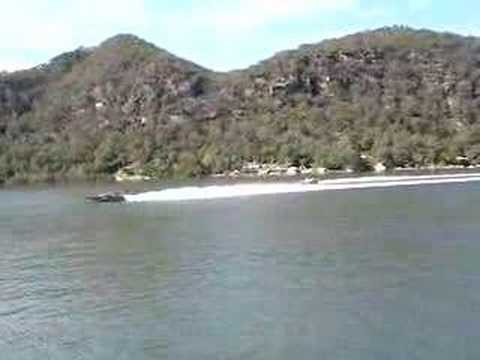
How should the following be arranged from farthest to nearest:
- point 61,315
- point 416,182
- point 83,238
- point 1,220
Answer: point 416,182 < point 1,220 < point 83,238 < point 61,315

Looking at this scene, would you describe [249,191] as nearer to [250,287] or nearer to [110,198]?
[110,198]

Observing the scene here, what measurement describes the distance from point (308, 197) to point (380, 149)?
297 feet

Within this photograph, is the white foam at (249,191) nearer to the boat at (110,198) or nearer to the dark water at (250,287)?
the boat at (110,198)

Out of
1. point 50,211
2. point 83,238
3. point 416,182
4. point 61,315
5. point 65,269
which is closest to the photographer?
point 61,315

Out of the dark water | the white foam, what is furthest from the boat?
the dark water

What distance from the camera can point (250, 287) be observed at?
35875 millimetres

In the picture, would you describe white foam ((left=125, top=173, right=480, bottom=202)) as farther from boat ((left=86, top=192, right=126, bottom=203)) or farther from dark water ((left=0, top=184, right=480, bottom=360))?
dark water ((left=0, top=184, right=480, bottom=360))

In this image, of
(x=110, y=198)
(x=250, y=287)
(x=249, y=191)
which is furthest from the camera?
(x=249, y=191)

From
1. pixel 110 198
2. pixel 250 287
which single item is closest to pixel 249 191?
pixel 110 198

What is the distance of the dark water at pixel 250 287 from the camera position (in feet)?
87.7

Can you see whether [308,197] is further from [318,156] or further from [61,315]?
[318,156]

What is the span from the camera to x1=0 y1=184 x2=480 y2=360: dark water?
1053 inches

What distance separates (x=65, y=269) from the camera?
143ft

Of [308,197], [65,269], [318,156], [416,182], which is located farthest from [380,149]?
[65,269]
